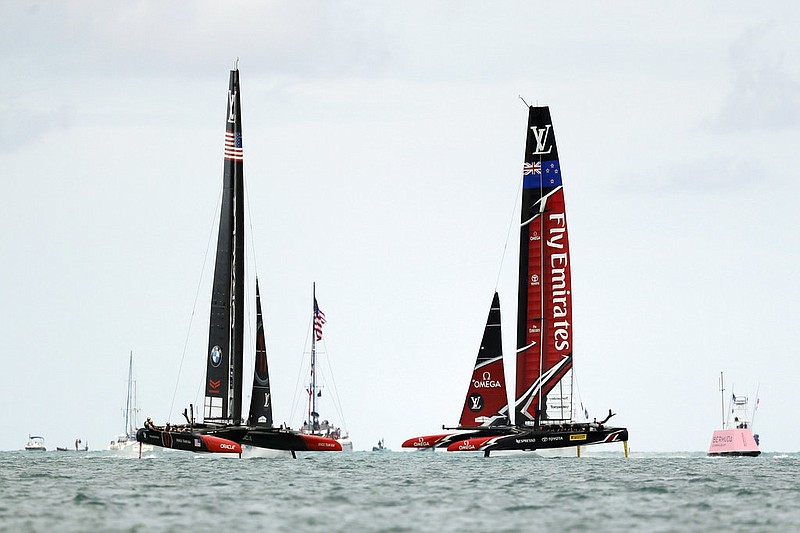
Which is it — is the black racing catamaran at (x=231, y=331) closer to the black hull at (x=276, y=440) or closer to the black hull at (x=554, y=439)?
the black hull at (x=276, y=440)

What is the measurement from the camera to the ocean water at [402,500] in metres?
35.3

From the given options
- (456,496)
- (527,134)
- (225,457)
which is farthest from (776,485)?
(225,457)

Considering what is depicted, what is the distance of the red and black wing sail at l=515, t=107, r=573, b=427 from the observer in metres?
70.7

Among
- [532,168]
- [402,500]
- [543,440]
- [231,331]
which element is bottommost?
[402,500]

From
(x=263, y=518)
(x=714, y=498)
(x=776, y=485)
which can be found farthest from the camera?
(x=776, y=485)

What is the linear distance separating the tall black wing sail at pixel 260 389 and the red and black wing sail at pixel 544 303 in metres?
12.4

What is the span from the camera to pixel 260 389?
73500 millimetres

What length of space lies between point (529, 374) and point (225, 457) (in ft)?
50.7

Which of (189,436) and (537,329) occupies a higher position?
(537,329)

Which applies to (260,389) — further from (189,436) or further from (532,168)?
(532,168)

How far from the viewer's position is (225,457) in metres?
73.1

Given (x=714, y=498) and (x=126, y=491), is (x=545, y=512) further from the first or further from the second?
(x=126, y=491)

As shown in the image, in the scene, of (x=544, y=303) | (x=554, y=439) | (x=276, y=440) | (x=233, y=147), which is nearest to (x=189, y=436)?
(x=276, y=440)

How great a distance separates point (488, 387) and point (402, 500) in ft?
96.8
